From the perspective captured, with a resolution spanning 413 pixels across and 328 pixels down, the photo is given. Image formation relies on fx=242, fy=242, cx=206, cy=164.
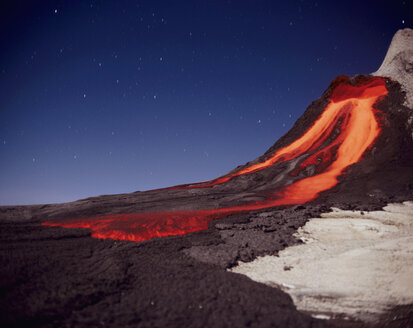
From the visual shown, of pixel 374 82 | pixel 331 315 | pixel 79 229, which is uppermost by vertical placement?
pixel 374 82

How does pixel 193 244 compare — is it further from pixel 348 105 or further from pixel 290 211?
pixel 348 105

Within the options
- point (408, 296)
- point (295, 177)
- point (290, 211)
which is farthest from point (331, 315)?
point (295, 177)

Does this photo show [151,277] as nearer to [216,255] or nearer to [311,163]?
[216,255]

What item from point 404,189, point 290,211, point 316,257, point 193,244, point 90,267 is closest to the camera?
point 90,267

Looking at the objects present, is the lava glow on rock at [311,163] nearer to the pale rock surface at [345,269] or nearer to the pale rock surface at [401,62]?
the pale rock surface at [401,62]

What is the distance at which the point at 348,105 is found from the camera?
21031mm

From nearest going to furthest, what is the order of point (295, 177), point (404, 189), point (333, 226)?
point (333, 226)
point (404, 189)
point (295, 177)

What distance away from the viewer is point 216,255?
5527 millimetres

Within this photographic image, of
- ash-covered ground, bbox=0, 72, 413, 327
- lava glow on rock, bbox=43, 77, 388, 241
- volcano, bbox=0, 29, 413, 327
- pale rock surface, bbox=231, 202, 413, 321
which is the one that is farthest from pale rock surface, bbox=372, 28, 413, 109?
pale rock surface, bbox=231, 202, 413, 321

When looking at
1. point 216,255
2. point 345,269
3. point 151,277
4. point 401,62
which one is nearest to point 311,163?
point 345,269

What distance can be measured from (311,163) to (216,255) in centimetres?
1345

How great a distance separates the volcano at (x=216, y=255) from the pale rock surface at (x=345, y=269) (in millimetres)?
24

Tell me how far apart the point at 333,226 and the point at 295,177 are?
27.6ft

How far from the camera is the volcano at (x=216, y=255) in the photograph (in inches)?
140
